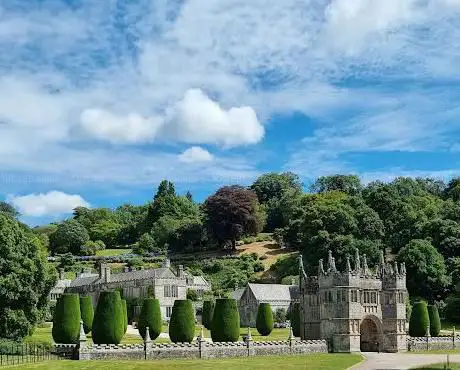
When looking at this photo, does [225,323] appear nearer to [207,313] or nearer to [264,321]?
[264,321]

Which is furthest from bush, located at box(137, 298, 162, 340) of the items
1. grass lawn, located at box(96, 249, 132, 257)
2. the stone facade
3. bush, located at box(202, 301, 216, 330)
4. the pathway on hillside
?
grass lawn, located at box(96, 249, 132, 257)

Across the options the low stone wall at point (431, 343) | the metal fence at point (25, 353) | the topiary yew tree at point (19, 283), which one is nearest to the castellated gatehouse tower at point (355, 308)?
the low stone wall at point (431, 343)

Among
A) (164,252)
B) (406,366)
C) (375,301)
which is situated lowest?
(406,366)

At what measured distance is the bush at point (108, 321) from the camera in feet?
196

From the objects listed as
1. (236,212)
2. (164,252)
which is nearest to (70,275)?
(164,252)

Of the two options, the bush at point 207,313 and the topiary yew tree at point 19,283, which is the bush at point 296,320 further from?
the topiary yew tree at point 19,283

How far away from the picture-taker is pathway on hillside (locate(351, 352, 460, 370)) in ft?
187

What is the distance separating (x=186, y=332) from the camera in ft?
209

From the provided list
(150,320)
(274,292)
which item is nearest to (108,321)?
(150,320)

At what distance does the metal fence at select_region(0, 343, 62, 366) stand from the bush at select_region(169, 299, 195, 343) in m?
11.4

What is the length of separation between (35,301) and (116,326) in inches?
268

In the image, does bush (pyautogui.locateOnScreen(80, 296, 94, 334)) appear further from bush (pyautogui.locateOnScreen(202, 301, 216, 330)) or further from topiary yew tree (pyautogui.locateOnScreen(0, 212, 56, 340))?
bush (pyautogui.locateOnScreen(202, 301, 216, 330))

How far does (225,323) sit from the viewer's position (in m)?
65.5

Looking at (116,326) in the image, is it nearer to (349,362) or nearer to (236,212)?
(349,362)
